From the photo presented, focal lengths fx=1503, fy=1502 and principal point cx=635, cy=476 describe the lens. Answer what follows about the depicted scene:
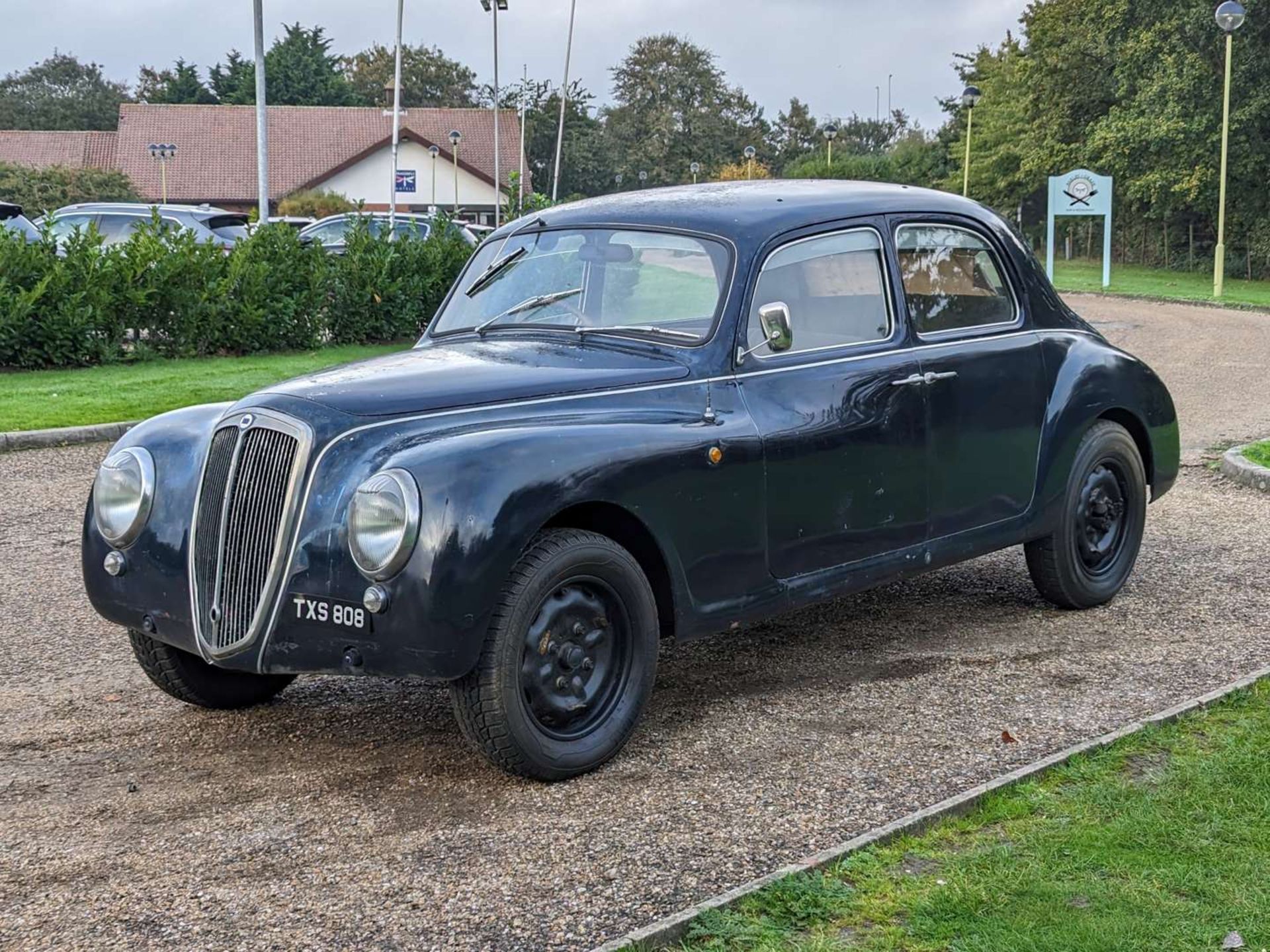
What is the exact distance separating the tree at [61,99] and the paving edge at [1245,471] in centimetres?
10470

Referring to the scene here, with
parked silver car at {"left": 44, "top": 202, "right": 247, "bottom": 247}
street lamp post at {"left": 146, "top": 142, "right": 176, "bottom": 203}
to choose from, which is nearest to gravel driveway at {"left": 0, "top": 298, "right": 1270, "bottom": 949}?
parked silver car at {"left": 44, "top": 202, "right": 247, "bottom": 247}

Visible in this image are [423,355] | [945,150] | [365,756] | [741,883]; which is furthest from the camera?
[945,150]

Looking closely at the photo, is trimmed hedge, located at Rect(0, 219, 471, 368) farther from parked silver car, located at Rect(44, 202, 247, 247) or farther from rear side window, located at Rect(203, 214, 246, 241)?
rear side window, located at Rect(203, 214, 246, 241)

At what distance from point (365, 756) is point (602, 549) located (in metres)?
1.12

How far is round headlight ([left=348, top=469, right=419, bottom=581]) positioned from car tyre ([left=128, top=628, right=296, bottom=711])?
47.8 inches

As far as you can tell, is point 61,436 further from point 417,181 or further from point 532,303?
point 417,181

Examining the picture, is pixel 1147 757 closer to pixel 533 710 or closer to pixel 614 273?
pixel 533 710

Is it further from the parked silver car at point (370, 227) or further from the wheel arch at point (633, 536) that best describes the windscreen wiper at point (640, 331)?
the parked silver car at point (370, 227)

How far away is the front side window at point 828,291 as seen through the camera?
5621mm

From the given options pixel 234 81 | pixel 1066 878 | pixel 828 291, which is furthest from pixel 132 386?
pixel 234 81

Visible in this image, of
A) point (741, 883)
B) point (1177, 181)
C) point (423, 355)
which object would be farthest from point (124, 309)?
point (1177, 181)

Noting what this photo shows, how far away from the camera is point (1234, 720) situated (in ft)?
17.1

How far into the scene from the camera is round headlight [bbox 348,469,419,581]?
4.35 meters

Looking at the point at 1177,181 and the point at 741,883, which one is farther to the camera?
the point at 1177,181
